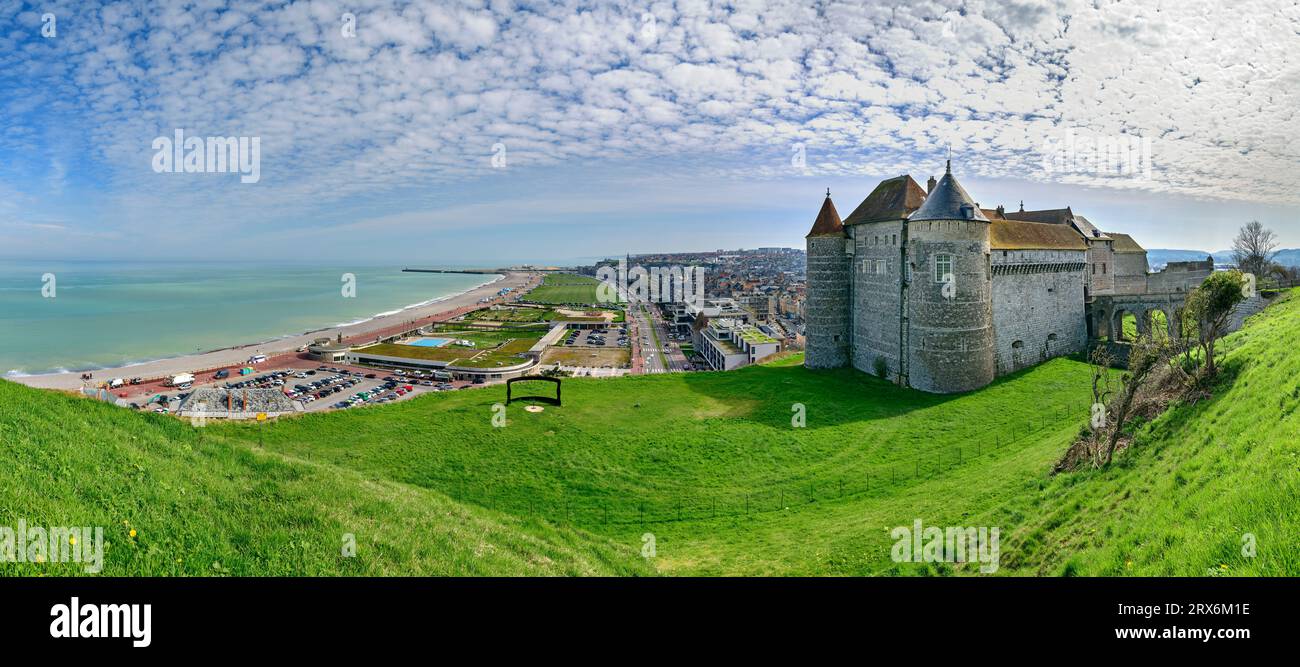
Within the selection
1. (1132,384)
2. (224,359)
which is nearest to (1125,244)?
(1132,384)

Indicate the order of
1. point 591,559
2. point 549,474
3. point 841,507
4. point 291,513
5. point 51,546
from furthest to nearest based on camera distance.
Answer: point 549,474, point 841,507, point 591,559, point 291,513, point 51,546

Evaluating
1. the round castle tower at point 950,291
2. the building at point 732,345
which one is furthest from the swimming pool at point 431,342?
the round castle tower at point 950,291

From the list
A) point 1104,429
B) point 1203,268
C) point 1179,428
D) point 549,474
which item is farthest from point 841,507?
point 1203,268

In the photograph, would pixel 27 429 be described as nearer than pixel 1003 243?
Yes

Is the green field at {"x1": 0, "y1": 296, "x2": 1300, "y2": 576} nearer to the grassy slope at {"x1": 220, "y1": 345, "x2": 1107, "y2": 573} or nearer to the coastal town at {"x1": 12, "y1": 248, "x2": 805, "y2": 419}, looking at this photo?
the grassy slope at {"x1": 220, "y1": 345, "x2": 1107, "y2": 573}

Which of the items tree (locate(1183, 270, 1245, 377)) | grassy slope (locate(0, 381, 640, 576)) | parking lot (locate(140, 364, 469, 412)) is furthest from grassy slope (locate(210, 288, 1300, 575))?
parking lot (locate(140, 364, 469, 412))
